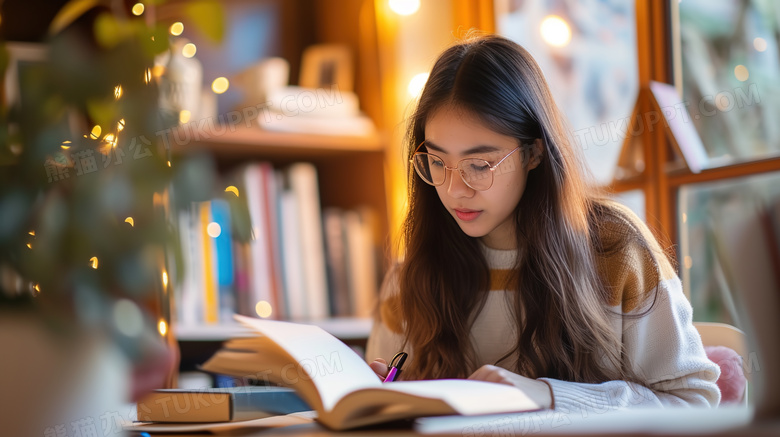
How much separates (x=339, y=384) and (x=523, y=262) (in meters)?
0.47

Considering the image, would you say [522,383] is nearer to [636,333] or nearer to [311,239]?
[636,333]

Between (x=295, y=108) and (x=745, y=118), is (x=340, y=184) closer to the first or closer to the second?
(x=295, y=108)

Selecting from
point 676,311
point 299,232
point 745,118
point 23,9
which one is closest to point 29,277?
point 676,311

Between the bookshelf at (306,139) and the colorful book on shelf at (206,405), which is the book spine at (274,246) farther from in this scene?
the colorful book on shelf at (206,405)

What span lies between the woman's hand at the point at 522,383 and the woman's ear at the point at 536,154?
409 millimetres

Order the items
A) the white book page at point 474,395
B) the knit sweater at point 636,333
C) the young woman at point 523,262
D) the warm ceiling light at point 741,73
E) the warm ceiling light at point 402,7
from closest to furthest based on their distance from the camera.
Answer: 1. the white book page at point 474,395
2. the knit sweater at point 636,333
3. the young woman at point 523,262
4. the warm ceiling light at point 741,73
5. the warm ceiling light at point 402,7

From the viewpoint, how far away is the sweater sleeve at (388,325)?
122 centimetres

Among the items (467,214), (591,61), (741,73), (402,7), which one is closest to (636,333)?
(467,214)

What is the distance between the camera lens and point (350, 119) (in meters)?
1.99

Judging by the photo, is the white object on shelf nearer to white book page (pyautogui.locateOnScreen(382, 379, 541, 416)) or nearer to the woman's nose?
the woman's nose

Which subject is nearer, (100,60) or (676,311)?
(100,60)

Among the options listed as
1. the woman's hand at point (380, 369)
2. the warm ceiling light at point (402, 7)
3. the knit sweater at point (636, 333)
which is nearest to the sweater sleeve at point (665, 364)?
the knit sweater at point (636, 333)

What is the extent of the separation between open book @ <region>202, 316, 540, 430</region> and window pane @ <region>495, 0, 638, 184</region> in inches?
40.6

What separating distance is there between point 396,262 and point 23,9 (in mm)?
1288
